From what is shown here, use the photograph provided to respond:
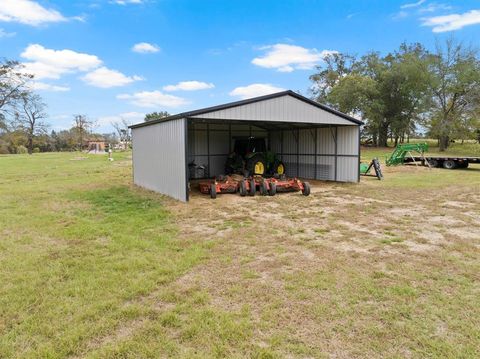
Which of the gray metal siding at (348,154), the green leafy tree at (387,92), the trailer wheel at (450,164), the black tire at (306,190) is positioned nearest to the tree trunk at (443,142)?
the green leafy tree at (387,92)

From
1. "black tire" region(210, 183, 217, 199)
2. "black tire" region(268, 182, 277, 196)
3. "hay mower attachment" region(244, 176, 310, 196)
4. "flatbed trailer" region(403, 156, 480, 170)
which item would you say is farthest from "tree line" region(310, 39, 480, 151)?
"black tire" region(210, 183, 217, 199)

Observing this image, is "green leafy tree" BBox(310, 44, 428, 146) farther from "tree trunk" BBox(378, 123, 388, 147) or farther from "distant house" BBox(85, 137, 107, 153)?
"distant house" BBox(85, 137, 107, 153)

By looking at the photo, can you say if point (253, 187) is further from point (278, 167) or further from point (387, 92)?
point (387, 92)

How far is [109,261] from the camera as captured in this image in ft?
14.3

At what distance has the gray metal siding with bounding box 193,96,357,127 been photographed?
30.9 ft

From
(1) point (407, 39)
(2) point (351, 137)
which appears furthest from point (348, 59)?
(2) point (351, 137)

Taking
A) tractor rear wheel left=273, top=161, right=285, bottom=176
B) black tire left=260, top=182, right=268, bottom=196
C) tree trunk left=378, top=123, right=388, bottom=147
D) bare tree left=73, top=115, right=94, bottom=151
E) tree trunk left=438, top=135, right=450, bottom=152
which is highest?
bare tree left=73, top=115, right=94, bottom=151

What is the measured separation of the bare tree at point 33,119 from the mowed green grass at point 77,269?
47.6 meters

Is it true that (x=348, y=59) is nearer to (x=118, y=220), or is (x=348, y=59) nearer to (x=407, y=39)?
(x=407, y=39)

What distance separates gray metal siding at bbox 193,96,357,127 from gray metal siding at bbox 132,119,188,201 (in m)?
1.10

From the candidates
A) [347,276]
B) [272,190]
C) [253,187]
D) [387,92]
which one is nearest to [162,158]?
[253,187]

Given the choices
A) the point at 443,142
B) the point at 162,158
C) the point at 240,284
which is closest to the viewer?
the point at 240,284

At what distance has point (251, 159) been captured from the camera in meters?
12.8

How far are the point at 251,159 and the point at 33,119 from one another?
52.6 m
